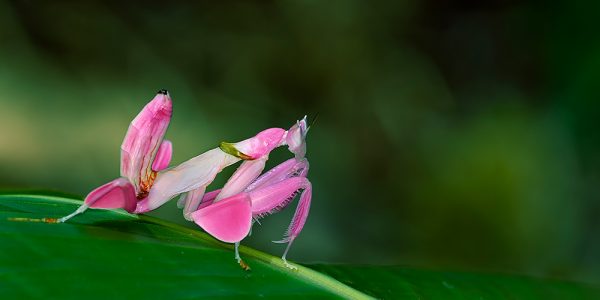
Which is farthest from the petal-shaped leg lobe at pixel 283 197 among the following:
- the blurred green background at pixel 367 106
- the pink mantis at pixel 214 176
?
the blurred green background at pixel 367 106

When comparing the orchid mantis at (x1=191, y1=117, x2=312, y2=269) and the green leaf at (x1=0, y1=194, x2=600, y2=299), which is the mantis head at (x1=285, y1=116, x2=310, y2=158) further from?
the green leaf at (x1=0, y1=194, x2=600, y2=299)

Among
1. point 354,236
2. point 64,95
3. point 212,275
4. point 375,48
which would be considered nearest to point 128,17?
point 64,95

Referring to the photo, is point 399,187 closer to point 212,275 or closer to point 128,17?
point 128,17

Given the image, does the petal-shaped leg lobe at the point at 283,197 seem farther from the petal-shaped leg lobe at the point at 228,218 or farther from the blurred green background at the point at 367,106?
the blurred green background at the point at 367,106

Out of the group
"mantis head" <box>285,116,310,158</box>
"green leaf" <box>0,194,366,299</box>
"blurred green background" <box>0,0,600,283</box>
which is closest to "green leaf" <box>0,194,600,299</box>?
"green leaf" <box>0,194,366,299</box>

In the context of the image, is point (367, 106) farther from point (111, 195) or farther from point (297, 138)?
point (111, 195)

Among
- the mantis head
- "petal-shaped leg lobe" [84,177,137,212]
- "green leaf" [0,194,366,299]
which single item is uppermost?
the mantis head
